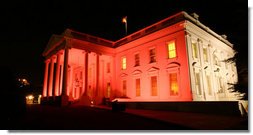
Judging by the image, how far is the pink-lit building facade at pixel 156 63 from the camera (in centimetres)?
1570

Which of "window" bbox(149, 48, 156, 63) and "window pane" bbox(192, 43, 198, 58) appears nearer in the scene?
"window pane" bbox(192, 43, 198, 58)

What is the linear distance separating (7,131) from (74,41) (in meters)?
14.8

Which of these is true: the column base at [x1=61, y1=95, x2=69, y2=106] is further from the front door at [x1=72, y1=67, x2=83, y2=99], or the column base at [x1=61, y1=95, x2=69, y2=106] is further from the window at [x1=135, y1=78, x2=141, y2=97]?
the front door at [x1=72, y1=67, x2=83, y2=99]

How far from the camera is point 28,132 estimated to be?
19.9 ft

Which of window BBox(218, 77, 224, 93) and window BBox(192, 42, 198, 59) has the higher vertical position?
window BBox(192, 42, 198, 59)

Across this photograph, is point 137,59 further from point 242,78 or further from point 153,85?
point 242,78

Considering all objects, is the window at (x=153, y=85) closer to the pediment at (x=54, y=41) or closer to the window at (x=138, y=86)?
the window at (x=138, y=86)

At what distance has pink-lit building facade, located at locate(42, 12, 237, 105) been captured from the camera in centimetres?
1570

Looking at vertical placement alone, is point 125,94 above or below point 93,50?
below

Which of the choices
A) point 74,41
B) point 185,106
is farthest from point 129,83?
point 185,106

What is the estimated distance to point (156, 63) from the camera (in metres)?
17.8

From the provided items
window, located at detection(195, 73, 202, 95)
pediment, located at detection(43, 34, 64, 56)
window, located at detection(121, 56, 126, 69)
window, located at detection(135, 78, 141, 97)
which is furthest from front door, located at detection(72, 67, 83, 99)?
window, located at detection(195, 73, 202, 95)

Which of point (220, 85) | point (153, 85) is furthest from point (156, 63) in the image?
point (220, 85)

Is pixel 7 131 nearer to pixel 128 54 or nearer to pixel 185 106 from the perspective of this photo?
pixel 185 106
